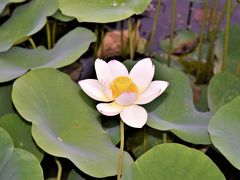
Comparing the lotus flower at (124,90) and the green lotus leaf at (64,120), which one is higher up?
the lotus flower at (124,90)

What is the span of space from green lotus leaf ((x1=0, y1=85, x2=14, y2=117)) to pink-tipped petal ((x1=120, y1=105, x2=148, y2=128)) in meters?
0.42

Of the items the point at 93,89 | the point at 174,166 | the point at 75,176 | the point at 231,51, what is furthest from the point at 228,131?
the point at 231,51

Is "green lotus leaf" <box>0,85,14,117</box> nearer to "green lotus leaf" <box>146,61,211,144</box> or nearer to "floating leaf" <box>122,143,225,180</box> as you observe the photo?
"green lotus leaf" <box>146,61,211,144</box>

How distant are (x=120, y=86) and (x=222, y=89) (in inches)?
15.8

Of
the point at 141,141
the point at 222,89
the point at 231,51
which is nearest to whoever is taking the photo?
the point at 222,89

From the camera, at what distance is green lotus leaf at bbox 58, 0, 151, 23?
3.85 ft

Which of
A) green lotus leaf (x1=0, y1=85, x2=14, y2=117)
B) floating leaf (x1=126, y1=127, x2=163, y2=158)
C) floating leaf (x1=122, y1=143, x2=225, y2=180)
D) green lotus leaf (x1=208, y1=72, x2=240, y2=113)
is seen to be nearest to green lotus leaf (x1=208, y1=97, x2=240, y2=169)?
floating leaf (x1=122, y1=143, x2=225, y2=180)

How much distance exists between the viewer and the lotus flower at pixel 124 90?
950mm

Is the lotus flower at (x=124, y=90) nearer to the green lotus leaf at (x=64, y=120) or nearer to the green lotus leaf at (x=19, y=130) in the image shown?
the green lotus leaf at (x=64, y=120)

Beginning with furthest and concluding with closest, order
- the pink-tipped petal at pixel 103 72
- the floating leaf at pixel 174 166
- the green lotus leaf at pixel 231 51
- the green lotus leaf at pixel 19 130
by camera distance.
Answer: the green lotus leaf at pixel 231 51
the green lotus leaf at pixel 19 130
the pink-tipped petal at pixel 103 72
the floating leaf at pixel 174 166

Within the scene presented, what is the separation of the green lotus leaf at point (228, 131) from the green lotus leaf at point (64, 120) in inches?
7.6

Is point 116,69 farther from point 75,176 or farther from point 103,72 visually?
point 75,176

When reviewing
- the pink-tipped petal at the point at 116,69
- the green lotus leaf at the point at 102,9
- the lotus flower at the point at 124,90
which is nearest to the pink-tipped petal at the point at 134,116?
the lotus flower at the point at 124,90

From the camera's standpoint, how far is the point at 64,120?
1.10 m
